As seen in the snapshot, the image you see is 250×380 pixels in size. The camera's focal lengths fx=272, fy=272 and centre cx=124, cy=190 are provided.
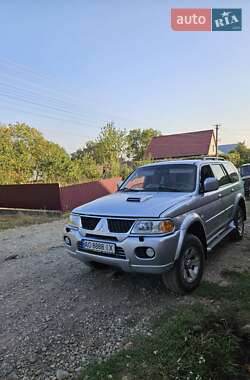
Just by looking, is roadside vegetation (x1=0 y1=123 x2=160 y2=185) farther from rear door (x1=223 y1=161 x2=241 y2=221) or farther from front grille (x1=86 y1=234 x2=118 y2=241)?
front grille (x1=86 y1=234 x2=118 y2=241)

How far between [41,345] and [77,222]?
1.50 m

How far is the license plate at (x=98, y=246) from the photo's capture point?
10.4 ft

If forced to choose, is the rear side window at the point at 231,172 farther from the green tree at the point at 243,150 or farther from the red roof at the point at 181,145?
the green tree at the point at 243,150

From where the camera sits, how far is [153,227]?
299 centimetres

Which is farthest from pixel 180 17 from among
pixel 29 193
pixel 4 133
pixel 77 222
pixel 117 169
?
pixel 4 133

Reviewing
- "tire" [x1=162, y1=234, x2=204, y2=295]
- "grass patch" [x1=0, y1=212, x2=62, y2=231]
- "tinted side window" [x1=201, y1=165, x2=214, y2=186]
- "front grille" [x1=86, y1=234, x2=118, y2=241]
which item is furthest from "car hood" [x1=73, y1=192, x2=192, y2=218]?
"grass patch" [x1=0, y1=212, x2=62, y2=231]

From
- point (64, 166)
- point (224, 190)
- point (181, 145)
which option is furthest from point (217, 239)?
point (181, 145)

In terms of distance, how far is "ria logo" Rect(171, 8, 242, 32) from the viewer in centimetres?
795

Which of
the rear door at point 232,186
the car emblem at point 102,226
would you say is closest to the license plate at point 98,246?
the car emblem at point 102,226

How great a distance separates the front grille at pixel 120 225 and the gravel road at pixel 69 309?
0.95 m

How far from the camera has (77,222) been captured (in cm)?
368

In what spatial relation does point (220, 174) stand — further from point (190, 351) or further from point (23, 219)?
point (23, 219)

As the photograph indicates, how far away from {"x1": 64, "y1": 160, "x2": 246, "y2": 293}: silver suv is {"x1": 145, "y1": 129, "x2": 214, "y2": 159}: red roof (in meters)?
38.5

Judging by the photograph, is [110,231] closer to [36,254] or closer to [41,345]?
[41,345]
